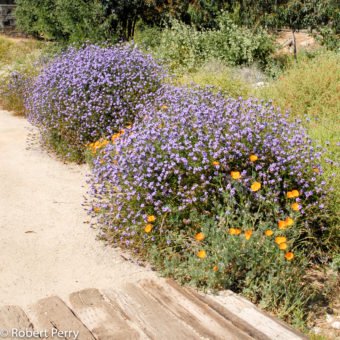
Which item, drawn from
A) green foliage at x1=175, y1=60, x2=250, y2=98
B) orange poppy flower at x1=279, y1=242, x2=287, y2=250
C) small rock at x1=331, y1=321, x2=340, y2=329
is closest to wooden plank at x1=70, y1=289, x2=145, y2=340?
orange poppy flower at x1=279, y1=242, x2=287, y2=250

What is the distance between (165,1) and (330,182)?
8714 millimetres

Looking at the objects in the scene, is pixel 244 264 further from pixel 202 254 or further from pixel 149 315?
pixel 149 315

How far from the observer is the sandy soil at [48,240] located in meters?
3.44

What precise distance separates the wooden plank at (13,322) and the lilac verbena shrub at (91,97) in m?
2.76

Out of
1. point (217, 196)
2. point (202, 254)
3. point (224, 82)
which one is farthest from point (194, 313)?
point (224, 82)

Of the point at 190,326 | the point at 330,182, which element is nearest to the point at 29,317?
the point at 190,326

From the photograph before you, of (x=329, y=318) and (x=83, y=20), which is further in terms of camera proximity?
(x=83, y=20)

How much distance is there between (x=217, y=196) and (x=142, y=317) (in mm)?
1202

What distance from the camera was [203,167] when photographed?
3812 mm

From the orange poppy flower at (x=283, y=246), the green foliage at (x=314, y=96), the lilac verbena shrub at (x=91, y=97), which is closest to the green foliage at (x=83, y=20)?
the lilac verbena shrub at (x=91, y=97)

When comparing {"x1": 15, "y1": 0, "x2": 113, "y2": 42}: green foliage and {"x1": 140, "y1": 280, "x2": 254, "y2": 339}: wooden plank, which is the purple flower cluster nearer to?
{"x1": 140, "y1": 280, "x2": 254, "y2": 339}: wooden plank

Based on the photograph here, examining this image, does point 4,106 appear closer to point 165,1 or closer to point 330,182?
point 165,1

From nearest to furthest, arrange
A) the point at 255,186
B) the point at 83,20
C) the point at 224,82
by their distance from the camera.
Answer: the point at 255,186 → the point at 224,82 → the point at 83,20

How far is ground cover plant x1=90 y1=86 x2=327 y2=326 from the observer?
326cm
